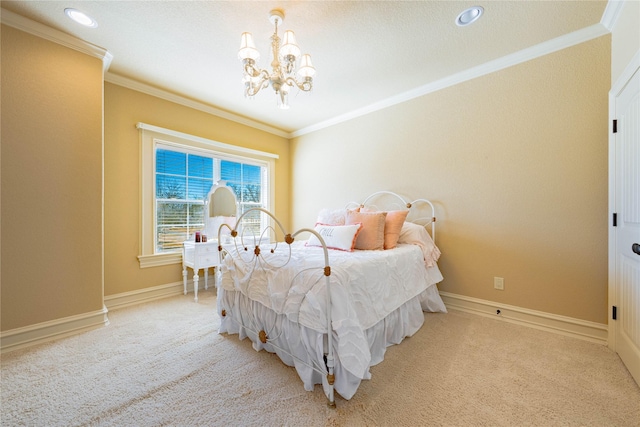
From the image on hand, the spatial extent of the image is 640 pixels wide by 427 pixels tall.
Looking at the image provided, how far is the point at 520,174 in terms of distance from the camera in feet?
7.83

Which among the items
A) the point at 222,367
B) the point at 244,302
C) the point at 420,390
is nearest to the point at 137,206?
the point at 244,302

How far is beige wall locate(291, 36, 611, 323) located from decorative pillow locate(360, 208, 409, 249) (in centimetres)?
57

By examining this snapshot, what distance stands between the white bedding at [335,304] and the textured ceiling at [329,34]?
1.85 metres

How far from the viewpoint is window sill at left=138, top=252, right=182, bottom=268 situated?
2.99 metres

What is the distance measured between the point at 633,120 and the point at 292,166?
3924mm

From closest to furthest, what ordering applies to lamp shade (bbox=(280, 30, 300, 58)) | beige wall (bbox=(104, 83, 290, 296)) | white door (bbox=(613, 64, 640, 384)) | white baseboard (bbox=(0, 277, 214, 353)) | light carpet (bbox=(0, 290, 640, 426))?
light carpet (bbox=(0, 290, 640, 426)) → white door (bbox=(613, 64, 640, 384)) → lamp shade (bbox=(280, 30, 300, 58)) → white baseboard (bbox=(0, 277, 214, 353)) → beige wall (bbox=(104, 83, 290, 296))

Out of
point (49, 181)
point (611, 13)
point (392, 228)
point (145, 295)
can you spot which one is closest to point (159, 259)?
point (145, 295)

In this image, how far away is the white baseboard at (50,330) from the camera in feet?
6.41

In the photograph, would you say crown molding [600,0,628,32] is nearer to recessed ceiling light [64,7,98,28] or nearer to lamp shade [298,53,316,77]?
lamp shade [298,53,316,77]

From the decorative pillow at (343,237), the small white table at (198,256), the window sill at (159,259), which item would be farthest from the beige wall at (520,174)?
the window sill at (159,259)

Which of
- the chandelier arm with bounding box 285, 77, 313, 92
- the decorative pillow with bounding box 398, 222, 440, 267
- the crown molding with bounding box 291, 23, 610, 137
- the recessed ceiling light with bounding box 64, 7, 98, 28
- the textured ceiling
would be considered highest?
the recessed ceiling light with bounding box 64, 7, 98, 28

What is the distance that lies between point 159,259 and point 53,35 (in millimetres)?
2296

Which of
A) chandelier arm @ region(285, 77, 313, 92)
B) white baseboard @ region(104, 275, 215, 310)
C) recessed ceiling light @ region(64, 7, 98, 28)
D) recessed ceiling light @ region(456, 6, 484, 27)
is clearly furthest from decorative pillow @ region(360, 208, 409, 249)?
recessed ceiling light @ region(64, 7, 98, 28)

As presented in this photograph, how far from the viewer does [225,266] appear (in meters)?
2.22
